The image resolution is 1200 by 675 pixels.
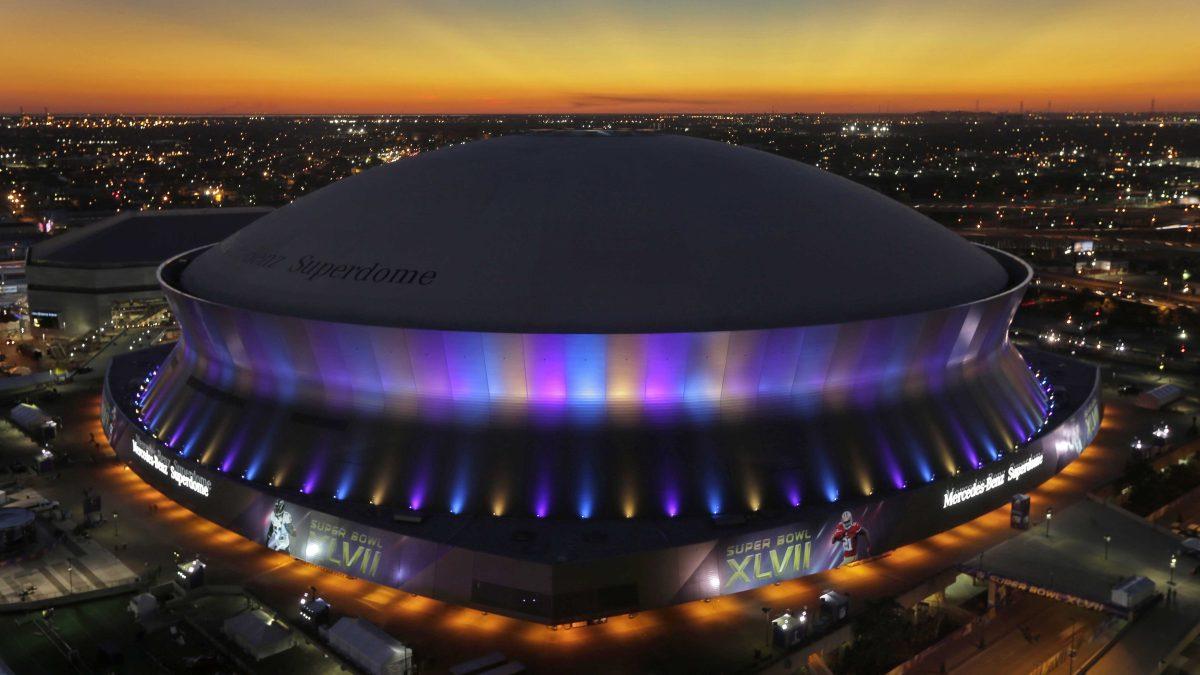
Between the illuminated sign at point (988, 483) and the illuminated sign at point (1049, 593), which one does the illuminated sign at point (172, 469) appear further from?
the illuminated sign at point (1049, 593)

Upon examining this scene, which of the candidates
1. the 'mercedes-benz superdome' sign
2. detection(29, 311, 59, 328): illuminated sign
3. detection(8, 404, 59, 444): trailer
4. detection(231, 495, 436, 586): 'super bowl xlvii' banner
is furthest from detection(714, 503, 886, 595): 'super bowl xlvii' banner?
detection(29, 311, 59, 328): illuminated sign

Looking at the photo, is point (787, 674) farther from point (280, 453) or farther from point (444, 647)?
point (280, 453)

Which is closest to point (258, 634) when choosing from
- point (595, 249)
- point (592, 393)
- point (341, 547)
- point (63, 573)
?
point (341, 547)

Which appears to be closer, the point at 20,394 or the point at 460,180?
the point at 460,180

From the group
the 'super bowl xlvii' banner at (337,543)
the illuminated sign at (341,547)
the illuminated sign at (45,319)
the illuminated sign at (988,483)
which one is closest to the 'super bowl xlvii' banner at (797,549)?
the illuminated sign at (988,483)

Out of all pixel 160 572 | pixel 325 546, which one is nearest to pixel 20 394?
pixel 160 572

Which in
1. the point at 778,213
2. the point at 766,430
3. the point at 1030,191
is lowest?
the point at 1030,191

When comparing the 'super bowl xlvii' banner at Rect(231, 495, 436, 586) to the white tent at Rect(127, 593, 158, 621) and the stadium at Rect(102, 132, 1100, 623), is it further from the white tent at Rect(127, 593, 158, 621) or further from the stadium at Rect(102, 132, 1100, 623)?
the white tent at Rect(127, 593, 158, 621)

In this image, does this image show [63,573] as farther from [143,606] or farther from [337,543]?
[337,543]
